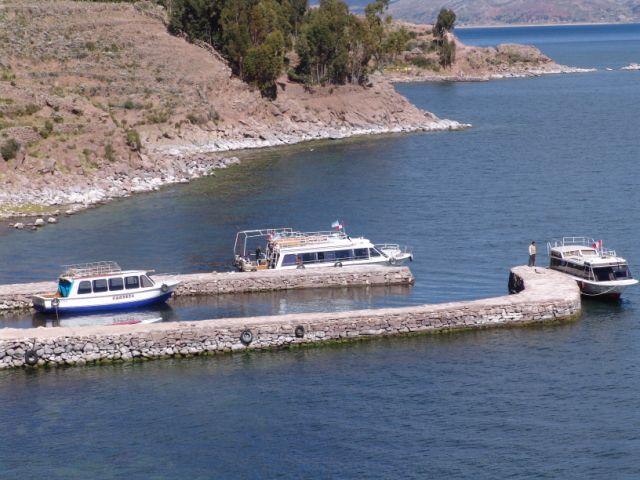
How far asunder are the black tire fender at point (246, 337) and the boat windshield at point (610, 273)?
20.8m

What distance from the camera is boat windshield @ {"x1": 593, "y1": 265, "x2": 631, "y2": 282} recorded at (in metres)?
60.8

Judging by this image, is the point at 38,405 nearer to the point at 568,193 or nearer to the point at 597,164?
the point at 568,193

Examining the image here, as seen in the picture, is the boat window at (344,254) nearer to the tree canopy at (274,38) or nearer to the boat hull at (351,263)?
the boat hull at (351,263)

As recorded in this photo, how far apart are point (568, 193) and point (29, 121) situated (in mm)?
51764

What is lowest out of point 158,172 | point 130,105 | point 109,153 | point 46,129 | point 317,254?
point 317,254

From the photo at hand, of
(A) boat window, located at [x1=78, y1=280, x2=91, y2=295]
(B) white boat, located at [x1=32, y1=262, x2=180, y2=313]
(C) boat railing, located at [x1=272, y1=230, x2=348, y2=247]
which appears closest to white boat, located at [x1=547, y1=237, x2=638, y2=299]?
(C) boat railing, located at [x1=272, y1=230, x2=348, y2=247]

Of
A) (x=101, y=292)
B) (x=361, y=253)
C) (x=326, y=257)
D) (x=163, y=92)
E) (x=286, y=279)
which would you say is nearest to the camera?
(x=101, y=292)

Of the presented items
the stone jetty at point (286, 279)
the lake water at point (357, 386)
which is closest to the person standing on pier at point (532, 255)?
the lake water at point (357, 386)

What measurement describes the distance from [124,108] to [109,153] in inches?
888

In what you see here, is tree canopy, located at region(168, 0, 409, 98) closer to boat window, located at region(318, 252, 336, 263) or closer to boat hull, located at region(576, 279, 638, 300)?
boat window, located at region(318, 252, 336, 263)

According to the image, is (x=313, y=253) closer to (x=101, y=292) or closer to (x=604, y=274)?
(x=101, y=292)

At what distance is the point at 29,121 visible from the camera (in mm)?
104500

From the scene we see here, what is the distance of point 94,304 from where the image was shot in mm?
59500

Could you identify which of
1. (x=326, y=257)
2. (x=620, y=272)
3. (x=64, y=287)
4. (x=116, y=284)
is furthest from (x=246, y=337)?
(x=620, y=272)
